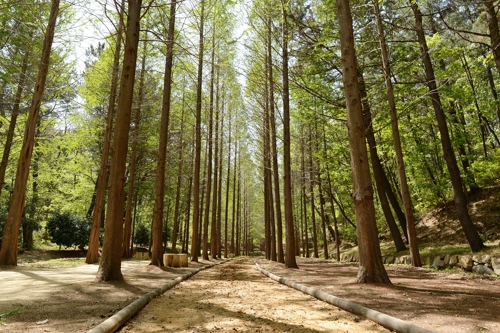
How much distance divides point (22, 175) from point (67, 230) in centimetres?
1305

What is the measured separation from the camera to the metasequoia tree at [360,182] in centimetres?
627

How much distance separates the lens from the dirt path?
364 centimetres

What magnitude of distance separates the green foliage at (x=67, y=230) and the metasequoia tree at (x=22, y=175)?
1256 centimetres

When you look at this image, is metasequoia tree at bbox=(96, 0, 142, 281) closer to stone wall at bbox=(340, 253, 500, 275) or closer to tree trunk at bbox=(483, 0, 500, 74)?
tree trunk at bbox=(483, 0, 500, 74)

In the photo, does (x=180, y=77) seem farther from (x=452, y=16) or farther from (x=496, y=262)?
(x=496, y=262)

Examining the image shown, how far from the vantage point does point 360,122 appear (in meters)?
6.80

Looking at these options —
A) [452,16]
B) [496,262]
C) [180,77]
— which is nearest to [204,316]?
[496,262]

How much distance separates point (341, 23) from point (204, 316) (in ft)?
22.4

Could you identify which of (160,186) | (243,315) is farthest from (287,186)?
(243,315)

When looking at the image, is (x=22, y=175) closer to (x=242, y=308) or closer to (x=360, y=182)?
(x=242, y=308)

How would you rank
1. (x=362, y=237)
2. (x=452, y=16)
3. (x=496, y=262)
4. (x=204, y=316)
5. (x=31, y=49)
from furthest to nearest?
(x=452, y=16), (x=31, y=49), (x=496, y=262), (x=362, y=237), (x=204, y=316)

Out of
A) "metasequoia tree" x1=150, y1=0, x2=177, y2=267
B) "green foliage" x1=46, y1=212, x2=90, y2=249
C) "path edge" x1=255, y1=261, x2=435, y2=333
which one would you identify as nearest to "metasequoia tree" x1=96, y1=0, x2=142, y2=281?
"metasequoia tree" x1=150, y1=0, x2=177, y2=267

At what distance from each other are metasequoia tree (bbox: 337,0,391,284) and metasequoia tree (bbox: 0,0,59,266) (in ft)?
32.6

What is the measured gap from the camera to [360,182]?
21.4 feet
